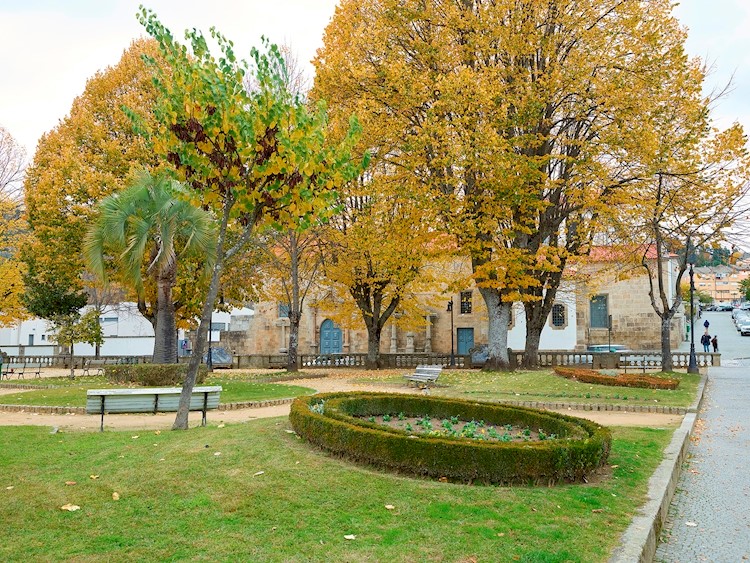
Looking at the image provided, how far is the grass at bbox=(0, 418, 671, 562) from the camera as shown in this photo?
14.6ft

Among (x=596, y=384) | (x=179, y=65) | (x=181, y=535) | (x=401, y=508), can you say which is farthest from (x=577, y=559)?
(x=596, y=384)

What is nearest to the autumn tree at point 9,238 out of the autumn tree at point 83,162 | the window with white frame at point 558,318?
the autumn tree at point 83,162

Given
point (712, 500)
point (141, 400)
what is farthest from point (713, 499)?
point (141, 400)

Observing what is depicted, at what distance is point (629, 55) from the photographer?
2091 centimetres

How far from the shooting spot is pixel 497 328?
23.6 metres

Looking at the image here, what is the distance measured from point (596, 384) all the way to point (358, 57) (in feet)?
43.6

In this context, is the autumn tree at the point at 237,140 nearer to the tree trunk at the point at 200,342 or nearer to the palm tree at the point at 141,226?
the tree trunk at the point at 200,342

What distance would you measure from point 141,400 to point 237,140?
501cm

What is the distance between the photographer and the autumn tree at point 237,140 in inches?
335

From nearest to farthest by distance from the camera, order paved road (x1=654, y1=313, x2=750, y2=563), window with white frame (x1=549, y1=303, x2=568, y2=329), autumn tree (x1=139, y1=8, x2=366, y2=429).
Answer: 1. paved road (x1=654, y1=313, x2=750, y2=563)
2. autumn tree (x1=139, y1=8, x2=366, y2=429)
3. window with white frame (x1=549, y1=303, x2=568, y2=329)

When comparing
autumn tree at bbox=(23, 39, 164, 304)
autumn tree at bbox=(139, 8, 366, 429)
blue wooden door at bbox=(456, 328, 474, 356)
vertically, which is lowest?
blue wooden door at bbox=(456, 328, 474, 356)

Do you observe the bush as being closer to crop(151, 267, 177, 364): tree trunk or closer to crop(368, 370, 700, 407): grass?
crop(151, 267, 177, 364): tree trunk

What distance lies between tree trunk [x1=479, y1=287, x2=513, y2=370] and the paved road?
9769 millimetres

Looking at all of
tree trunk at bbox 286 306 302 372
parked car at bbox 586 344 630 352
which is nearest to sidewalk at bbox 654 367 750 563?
tree trunk at bbox 286 306 302 372
